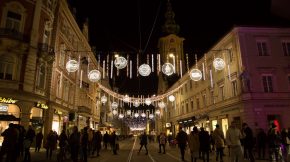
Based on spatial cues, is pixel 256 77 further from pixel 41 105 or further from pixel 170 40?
pixel 170 40

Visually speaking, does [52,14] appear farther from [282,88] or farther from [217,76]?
[282,88]

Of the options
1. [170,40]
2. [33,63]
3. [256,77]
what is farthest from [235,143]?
[170,40]

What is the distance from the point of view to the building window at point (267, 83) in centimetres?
2302

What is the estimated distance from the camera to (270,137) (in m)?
13.2

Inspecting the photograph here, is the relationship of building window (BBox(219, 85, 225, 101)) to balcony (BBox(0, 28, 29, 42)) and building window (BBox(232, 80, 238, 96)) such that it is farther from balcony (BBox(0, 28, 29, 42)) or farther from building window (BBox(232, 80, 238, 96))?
balcony (BBox(0, 28, 29, 42))

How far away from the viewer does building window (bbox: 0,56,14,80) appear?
18.9m

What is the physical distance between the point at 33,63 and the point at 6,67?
2.21m

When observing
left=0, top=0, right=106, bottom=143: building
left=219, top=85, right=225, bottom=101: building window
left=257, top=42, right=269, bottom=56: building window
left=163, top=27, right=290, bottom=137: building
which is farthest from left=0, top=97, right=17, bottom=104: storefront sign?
left=257, top=42, right=269, bottom=56: building window

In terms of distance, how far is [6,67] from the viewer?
19.1 meters

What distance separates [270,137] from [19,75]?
1855 centimetres

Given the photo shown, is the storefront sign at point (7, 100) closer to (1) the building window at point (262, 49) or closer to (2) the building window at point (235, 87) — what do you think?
(2) the building window at point (235, 87)

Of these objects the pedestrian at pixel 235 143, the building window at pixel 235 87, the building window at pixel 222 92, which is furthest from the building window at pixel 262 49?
the pedestrian at pixel 235 143

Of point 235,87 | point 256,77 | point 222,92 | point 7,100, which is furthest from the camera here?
point 222,92

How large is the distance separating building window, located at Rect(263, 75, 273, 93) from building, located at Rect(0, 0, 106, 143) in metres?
16.8
